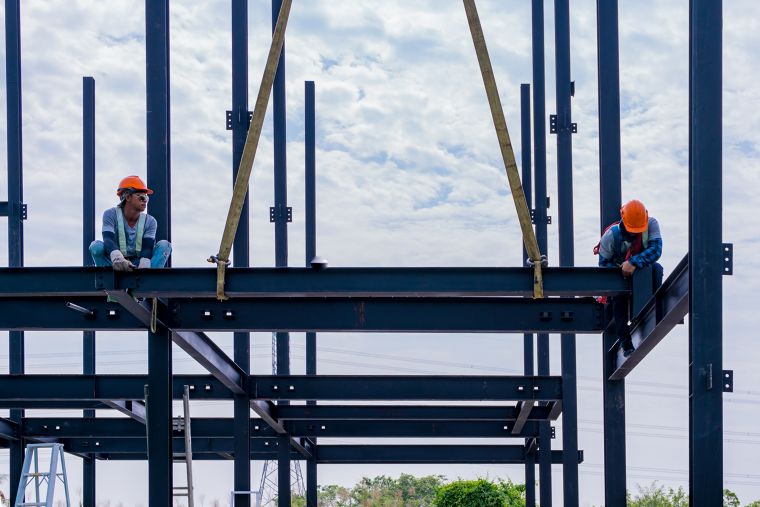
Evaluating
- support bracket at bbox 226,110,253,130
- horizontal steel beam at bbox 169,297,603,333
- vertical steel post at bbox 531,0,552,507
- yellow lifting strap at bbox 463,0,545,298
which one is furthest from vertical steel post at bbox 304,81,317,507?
yellow lifting strap at bbox 463,0,545,298

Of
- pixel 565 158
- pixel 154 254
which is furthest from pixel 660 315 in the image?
pixel 565 158

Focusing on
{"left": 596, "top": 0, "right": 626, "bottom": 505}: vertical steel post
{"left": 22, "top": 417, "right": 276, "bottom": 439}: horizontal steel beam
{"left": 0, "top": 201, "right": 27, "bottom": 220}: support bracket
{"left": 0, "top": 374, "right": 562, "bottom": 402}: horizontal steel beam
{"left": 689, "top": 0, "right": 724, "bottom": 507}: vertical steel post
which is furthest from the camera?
{"left": 22, "top": 417, "right": 276, "bottom": 439}: horizontal steel beam

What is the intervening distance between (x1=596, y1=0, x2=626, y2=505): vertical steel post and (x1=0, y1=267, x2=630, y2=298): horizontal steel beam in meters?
2.21

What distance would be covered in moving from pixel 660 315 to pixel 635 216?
1362 mm

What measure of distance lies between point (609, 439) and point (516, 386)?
5017mm

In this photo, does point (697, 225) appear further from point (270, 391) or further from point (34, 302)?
point (270, 391)

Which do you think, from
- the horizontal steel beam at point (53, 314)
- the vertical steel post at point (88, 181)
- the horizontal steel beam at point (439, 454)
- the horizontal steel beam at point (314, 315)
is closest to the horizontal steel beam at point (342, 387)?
the vertical steel post at point (88, 181)

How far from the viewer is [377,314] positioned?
1511 centimetres

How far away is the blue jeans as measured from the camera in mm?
13734

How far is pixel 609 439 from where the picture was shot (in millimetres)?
15508

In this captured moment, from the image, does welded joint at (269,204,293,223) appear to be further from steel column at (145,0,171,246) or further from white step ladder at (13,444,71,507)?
steel column at (145,0,171,246)

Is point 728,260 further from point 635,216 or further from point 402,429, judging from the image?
point 402,429

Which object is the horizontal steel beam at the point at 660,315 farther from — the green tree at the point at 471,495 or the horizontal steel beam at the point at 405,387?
the green tree at the point at 471,495

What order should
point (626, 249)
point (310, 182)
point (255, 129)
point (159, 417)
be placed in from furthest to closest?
1. point (310, 182)
2. point (159, 417)
3. point (626, 249)
4. point (255, 129)
